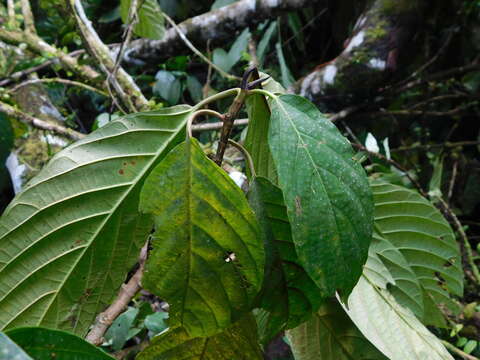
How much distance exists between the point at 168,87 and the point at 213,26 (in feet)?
1.45

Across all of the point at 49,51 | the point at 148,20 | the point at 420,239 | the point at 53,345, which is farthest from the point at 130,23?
the point at 53,345

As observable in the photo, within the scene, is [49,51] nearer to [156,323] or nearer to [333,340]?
[156,323]

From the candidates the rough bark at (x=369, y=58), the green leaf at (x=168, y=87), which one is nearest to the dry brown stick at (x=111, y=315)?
the rough bark at (x=369, y=58)

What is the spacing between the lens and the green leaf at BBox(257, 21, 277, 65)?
195 centimetres

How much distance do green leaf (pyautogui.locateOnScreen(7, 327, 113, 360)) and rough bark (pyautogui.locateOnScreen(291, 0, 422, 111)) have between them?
1.37 metres

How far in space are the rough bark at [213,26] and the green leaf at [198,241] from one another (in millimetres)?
1438

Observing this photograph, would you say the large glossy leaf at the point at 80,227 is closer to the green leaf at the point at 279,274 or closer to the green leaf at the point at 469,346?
the green leaf at the point at 279,274

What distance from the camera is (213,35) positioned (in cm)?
190

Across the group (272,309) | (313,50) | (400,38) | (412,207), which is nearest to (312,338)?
A: (272,309)

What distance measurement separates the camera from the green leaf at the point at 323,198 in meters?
0.42

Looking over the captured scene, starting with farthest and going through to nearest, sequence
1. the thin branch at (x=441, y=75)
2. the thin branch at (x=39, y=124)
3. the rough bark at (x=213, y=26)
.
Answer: the rough bark at (x=213, y=26) → the thin branch at (x=441, y=75) → the thin branch at (x=39, y=124)

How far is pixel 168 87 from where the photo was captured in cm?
217

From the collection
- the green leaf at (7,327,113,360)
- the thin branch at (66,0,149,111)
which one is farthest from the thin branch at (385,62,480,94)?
the green leaf at (7,327,113,360)

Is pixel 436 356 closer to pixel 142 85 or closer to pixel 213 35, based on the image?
pixel 213 35
